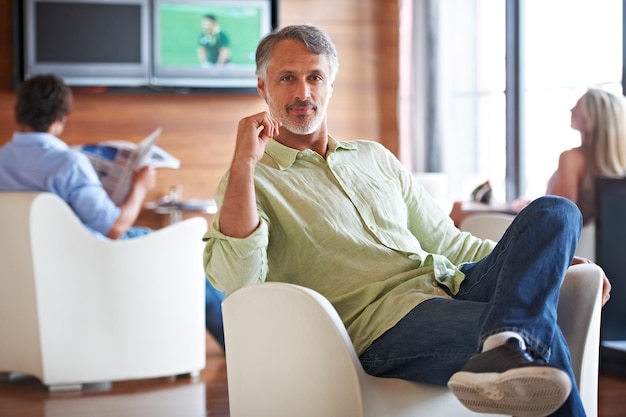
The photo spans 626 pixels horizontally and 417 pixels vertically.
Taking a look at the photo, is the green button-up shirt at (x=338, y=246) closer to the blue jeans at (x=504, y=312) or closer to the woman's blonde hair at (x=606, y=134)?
the blue jeans at (x=504, y=312)

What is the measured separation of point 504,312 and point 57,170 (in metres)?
2.52

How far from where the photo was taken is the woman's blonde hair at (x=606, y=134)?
395 cm

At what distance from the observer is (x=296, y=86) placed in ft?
7.80

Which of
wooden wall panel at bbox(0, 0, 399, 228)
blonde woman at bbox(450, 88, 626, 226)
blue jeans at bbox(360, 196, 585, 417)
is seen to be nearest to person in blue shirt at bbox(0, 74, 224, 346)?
blonde woman at bbox(450, 88, 626, 226)

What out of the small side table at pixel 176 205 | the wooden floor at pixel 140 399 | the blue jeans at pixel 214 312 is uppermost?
the small side table at pixel 176 205

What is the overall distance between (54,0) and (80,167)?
2348 mm

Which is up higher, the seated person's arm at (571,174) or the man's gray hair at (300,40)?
the man's gray hair at (300,40)

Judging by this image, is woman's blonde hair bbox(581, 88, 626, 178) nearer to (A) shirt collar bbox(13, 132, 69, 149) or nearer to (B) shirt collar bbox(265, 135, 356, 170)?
(B) shirt collar bbox(265, 135, 356, 170)

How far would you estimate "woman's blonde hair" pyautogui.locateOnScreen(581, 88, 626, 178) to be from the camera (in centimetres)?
395

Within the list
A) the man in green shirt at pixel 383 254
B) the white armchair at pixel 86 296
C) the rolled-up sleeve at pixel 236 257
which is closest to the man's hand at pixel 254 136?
the man in green shirt at pixel 383 254

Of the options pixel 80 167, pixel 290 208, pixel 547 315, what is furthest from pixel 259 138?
pixel 80 167

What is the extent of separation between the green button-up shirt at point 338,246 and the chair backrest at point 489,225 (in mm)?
373

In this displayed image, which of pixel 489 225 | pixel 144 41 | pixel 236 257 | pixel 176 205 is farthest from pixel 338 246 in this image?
pixel 144 41

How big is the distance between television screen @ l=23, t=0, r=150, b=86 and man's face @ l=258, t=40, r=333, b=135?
3.75 meters
